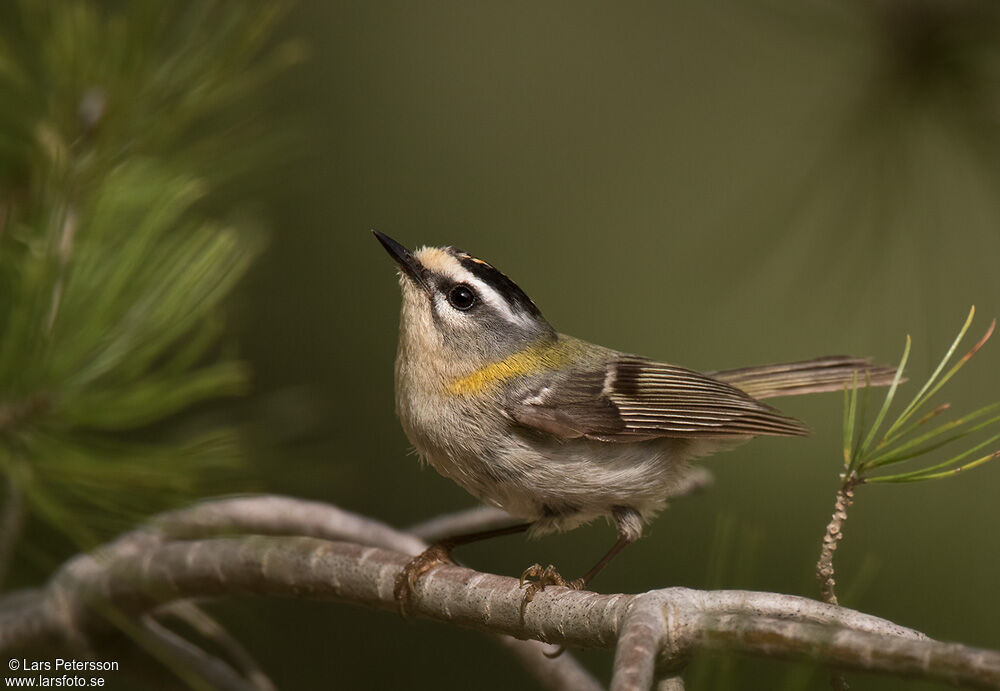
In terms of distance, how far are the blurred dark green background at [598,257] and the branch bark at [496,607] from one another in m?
0.15

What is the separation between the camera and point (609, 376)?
5.63 ft

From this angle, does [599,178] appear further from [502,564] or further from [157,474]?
[157,474]

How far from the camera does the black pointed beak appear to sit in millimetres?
1549

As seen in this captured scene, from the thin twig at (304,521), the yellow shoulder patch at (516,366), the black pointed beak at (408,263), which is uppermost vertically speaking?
the black pointed beak at (408,263)

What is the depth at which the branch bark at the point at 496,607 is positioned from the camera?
779 mm

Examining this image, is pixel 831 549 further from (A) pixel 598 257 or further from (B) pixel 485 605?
(A) pixel 598 257

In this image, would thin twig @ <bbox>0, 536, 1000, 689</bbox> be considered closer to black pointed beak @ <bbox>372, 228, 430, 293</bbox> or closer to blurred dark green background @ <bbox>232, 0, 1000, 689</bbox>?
blurred dark green background @ <bbox>232, 0, 1000, 689</bbox>

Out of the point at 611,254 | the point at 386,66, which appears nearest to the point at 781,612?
the point at 611,254

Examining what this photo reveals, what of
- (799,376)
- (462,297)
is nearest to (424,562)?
(462,297)

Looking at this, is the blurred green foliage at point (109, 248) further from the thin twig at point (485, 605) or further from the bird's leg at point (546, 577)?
the bird's leg at point (546, 577)

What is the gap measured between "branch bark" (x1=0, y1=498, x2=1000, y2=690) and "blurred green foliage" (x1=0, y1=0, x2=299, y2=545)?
0.11 meters

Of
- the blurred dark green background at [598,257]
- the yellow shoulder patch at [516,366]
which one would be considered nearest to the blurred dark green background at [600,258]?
the blurred dark green background at [598,257]

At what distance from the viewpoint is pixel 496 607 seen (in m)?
1.19

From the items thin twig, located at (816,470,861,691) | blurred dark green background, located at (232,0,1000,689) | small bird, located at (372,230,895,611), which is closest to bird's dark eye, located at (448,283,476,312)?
small bird, located at (372,230,895,611)
